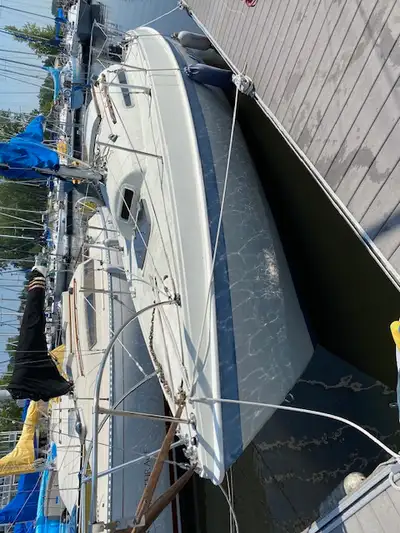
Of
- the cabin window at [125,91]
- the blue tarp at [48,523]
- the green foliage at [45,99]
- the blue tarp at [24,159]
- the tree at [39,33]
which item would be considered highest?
the cabin window at [125,91]

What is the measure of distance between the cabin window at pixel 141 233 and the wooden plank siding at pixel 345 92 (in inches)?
81.3

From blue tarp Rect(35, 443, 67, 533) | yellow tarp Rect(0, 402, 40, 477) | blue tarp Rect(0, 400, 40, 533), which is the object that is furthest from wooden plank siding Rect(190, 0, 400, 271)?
blue tarp Rect(0, 400, 40, 533)

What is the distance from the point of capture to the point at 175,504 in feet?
19.4

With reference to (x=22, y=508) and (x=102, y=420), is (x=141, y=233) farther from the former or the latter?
(x=22, y=508)

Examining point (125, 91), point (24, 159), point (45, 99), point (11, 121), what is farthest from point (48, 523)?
point (45, 99)

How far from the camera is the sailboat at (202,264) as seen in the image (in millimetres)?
3770

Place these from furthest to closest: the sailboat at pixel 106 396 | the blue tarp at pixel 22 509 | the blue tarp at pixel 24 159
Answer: the blue tarp at pixel 22 509
the blue tarp at pixel 24 159
the sailboat at pixel 106 396

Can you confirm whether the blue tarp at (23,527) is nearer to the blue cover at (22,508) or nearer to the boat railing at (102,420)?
the blue cover at (22,508)

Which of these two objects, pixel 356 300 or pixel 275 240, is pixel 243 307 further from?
pixel 356 300

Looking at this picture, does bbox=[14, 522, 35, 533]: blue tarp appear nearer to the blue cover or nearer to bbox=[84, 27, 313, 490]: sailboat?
the blue cover

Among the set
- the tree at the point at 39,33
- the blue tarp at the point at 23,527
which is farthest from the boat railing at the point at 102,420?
the tree at the point at 39,33

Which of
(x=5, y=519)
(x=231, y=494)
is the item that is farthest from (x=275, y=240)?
(x=5, y=519)

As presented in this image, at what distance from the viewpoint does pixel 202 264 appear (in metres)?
4.20

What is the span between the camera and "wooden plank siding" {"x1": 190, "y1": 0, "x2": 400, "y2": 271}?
9.12 ft
